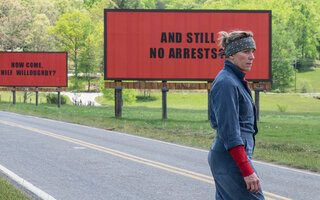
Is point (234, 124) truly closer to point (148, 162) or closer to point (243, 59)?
point (243, 59)

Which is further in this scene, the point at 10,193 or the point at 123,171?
the point at 123,171

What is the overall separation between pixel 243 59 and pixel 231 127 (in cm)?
57

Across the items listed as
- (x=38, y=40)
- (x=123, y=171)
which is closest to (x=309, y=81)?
(x=38, y=40)

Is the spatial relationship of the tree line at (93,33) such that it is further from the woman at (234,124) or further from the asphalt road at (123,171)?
the woman at (234,124)

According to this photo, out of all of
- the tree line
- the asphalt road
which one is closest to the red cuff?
the asphalt road

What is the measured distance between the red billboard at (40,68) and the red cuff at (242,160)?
152 feet

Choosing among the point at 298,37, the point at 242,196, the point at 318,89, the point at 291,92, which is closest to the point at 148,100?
the point at 291,92

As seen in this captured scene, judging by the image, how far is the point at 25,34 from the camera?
95.2 m

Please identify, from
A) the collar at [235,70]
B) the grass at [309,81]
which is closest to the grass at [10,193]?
the collar at [235,70]

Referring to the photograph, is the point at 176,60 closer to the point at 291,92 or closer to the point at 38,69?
the point at 38,69

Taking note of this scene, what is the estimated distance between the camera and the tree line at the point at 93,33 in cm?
7425

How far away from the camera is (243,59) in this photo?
3.91 metres

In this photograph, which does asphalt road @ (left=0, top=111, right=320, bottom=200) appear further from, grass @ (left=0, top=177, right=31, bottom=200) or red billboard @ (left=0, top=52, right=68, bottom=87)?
red billboard @ (left=0, top=52, right=68, bottom=87)

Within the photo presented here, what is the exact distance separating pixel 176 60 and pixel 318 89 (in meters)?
78.1
